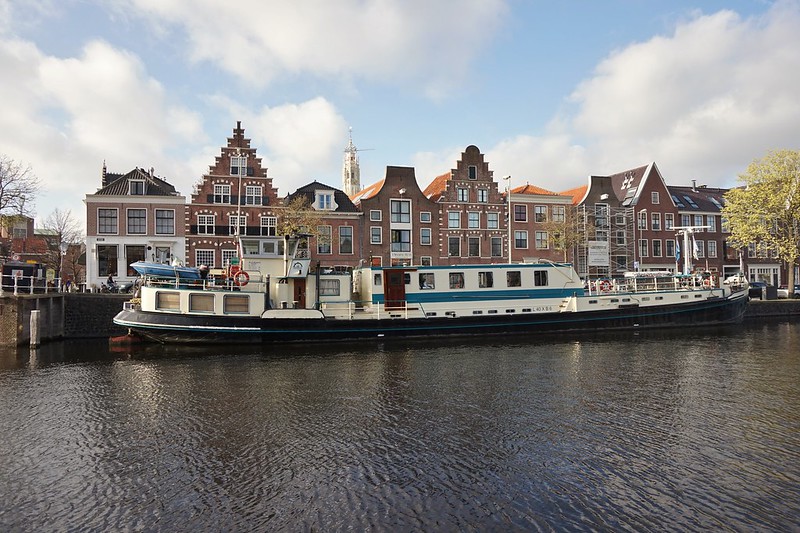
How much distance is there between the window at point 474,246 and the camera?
4997 centimetres

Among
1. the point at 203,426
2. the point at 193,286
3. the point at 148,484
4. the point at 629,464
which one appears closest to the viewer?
the point at 148,484

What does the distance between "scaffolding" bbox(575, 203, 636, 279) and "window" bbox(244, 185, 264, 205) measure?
31971 mm

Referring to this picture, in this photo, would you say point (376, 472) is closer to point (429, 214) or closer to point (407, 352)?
point (407, 352)

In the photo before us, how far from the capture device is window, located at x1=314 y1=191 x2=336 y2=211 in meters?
46.1

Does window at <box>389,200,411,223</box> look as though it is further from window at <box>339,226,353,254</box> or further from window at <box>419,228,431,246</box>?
window at <box>339,226,353,254</box>

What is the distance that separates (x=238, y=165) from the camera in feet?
144

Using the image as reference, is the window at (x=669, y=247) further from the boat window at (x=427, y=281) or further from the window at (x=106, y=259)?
the window at (x=106, y=259)

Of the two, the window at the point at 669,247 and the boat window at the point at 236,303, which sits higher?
the window at the point at 669,247

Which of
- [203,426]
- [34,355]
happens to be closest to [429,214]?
[34,355]

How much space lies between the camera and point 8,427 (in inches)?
501

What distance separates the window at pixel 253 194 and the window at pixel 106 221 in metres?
10.6

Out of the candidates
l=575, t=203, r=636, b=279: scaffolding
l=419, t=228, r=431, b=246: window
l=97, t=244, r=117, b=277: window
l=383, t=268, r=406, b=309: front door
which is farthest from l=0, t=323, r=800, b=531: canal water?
l=575, t=203, r=636, b=279: scaffolding

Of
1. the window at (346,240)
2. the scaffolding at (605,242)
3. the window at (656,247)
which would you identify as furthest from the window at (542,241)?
the window at (346,240)

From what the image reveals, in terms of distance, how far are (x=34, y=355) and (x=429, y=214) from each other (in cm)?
3336
